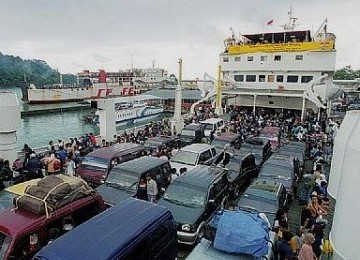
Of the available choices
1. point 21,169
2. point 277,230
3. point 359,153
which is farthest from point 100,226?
point 21,169

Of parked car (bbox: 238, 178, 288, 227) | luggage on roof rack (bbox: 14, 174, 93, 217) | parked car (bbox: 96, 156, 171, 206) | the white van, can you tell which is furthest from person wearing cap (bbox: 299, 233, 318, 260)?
the white van

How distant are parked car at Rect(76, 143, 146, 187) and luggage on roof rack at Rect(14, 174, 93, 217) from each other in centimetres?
370

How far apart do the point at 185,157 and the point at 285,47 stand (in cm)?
2127

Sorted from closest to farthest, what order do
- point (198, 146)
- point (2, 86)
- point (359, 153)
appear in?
point (359, 153)
point (198, 146)
point (2, 86)

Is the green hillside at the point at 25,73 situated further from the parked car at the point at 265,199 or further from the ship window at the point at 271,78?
the parked car at the point at 265,199

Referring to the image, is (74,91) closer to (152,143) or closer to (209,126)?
(209,126)

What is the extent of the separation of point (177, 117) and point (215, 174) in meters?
13.1

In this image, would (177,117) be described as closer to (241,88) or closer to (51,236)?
(241,88)

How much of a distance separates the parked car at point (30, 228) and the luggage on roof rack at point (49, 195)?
95mm

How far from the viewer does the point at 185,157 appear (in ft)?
40.3

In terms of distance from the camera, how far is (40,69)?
171 meters

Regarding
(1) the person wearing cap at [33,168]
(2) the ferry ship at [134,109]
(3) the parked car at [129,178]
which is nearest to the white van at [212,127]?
(3) the parked car at [129,178]

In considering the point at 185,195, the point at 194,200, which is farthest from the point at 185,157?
the point at 194,200

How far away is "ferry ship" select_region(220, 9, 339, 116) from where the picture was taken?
2666cm
